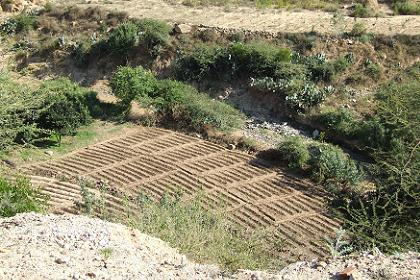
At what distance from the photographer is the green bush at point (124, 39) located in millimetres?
16344

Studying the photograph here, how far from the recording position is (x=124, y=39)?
53.7ft

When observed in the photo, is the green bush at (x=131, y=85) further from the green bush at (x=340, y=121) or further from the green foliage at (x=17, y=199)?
the green foliage at (x=17, y=199)

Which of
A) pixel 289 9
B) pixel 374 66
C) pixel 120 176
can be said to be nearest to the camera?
pixel 120 176

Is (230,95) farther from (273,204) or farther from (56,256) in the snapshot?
(56,256)

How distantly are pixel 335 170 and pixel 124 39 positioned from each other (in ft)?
26.3

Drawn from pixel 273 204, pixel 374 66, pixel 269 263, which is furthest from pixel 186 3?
pixel 269 263

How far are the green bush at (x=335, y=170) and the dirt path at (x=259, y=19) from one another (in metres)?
5.56

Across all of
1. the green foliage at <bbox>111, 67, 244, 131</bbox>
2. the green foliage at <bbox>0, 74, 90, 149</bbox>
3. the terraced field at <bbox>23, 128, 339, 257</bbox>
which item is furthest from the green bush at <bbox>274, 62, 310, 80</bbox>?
the green foliage at <bbox>0, 74, 90, 149</bbox>

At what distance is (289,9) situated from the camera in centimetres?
1825

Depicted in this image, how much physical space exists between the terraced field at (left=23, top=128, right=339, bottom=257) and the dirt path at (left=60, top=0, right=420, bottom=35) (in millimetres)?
5263

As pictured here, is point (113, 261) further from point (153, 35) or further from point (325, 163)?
point (153, 35)

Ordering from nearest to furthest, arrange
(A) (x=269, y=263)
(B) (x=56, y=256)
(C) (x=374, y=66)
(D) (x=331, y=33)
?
1. (B) (x=56, y=256)
2. (A) (x=269, y=263)
3. (C) (x=374, y=66)
4. (D) (x=331, y=33)

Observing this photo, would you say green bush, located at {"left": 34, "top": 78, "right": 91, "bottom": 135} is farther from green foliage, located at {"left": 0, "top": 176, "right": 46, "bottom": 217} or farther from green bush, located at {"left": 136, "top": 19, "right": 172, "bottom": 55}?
green foliage, located at {"left": 0, "top": 176, "right": 46, "bottom": 217}

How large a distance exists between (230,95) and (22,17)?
8.72 m
